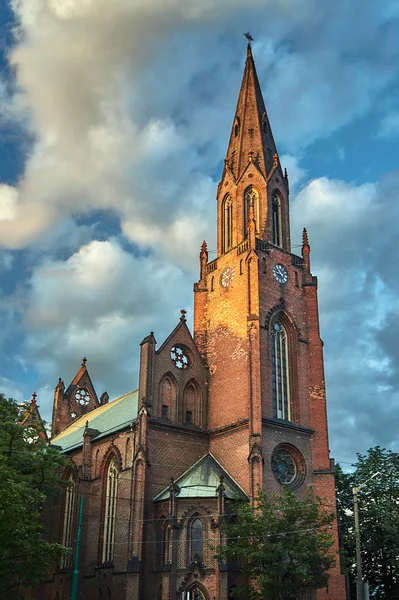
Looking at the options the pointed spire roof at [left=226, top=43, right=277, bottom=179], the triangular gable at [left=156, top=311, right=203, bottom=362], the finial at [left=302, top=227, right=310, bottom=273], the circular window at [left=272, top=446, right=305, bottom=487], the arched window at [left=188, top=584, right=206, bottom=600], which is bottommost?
the arched window at [left=188, top=584, right=206, bottom=600]

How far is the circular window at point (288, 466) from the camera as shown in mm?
44469

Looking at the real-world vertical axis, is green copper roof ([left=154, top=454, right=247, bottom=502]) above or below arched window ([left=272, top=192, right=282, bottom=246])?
below

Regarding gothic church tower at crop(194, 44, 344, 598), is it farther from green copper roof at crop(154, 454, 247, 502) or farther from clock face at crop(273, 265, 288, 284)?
green copper roof at crop(154, 454, 247, 502)

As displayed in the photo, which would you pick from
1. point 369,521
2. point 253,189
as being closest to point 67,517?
point 369,521

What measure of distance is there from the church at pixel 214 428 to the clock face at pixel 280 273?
0.11 metres

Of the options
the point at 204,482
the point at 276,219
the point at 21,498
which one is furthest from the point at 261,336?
the point at 21,498

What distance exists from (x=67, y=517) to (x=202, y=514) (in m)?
16.3

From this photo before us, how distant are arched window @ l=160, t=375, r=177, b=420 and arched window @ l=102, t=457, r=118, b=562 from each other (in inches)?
202

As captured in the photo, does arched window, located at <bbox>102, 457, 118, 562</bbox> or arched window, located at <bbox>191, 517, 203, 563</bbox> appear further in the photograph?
arched window, located at <bbox>102, 457, 118, 562</bbox>

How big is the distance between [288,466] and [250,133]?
96.0ft

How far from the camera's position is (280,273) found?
5125 centimetres

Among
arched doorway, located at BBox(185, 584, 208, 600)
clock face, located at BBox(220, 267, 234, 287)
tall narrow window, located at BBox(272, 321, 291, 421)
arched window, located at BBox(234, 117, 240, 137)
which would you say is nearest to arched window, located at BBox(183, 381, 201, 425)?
tall narrow window, located at BBox(272, 321, 291, 421)

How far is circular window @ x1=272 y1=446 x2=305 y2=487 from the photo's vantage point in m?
44.5

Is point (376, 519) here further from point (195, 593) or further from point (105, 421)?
point (105, 421)
